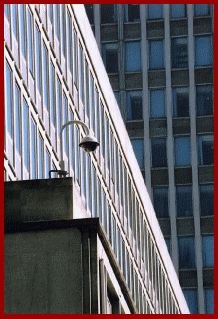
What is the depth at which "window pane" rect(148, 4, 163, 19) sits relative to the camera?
101 m

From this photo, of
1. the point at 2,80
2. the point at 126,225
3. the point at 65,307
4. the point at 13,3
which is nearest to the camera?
the point at 65,307

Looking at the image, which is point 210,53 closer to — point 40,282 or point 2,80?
point 2,80

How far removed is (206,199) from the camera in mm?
97812

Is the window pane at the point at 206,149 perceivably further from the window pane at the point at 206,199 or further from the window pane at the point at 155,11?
the window pane at the point at 155,11

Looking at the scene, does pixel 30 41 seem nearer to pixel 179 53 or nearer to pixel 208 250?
pixel 208 250

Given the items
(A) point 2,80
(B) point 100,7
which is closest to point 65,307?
(A) point 2,80

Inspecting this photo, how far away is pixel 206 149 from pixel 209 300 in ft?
35.4

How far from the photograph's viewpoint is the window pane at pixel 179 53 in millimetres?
100062

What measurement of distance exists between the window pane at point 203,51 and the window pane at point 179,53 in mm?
789

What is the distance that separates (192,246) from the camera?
320 ft

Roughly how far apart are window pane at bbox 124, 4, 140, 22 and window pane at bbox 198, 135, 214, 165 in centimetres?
1005

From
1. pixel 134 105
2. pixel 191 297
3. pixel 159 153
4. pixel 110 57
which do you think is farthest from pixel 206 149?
pixel 191 297

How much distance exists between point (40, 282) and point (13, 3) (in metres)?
12.3

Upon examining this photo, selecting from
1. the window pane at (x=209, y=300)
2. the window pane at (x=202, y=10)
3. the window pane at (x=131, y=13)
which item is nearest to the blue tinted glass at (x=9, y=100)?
the window pane at (x=209, y=300)
